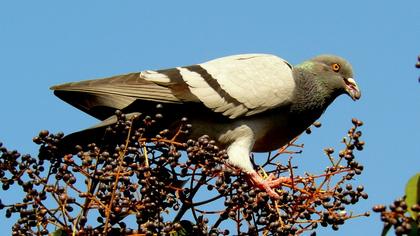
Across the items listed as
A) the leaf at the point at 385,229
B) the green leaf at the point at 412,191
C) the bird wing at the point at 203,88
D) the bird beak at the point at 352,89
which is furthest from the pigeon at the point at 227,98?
the leaf at the point at 385,229

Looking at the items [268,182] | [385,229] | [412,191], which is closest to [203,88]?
[268,182]

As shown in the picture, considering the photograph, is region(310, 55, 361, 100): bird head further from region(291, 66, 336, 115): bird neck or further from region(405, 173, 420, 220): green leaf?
region(405, 173, 420, 220): green leaf

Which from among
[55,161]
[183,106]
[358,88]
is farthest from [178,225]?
[358,88]

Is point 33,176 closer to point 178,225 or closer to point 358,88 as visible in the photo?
point 178,225

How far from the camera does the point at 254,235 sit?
18.1 feet

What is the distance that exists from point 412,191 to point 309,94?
4534mm

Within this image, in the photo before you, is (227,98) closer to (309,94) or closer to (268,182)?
(309,94)

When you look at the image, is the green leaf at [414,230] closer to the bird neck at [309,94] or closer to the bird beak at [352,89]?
the bird neck at [309,94]

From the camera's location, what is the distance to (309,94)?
321 inches

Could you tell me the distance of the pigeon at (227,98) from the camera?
7402 mm

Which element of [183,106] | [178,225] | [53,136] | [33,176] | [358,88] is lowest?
[178,225]

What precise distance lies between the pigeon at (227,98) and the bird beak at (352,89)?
1.51ft

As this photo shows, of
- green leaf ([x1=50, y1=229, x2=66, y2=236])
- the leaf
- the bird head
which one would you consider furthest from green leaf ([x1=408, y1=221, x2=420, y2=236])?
the bird head

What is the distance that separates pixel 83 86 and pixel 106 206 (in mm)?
2419
